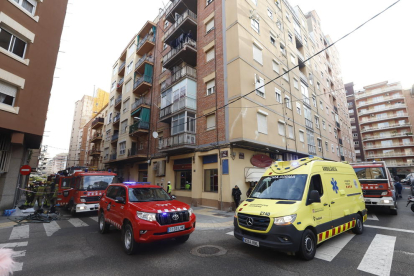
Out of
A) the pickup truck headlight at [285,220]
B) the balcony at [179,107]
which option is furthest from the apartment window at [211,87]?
the pickup truck headlight at [285,220]

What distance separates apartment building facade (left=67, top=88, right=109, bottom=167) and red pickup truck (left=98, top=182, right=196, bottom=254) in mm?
48162

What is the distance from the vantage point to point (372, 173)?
10.3 metres

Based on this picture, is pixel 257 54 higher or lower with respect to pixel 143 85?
lower

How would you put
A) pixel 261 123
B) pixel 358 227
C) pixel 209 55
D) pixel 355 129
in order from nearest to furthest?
1. pixel 358 227
2. pixel 261 123
3. pixel 209 55
4. pixel 355 129

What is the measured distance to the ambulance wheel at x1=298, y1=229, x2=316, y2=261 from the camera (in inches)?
172

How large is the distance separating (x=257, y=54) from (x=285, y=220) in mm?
14830

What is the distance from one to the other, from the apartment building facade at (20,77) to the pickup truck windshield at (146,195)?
8.94m

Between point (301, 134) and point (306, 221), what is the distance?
682 inches

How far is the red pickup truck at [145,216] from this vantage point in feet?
15.8

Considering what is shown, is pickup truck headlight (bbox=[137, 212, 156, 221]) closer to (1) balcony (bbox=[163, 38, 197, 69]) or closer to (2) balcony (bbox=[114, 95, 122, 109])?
(1) balcony (bbox=[163, 38, 197, 69])

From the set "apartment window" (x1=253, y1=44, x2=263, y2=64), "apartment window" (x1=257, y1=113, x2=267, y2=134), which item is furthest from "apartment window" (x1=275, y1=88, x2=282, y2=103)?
"apartment window" (x1=257, y1=113, x2=267, y2=134)

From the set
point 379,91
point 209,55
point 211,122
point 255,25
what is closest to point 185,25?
point 209,55

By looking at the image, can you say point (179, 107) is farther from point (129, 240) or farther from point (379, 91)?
point (379, 91)

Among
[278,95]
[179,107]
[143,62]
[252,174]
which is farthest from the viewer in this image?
[143,62]
